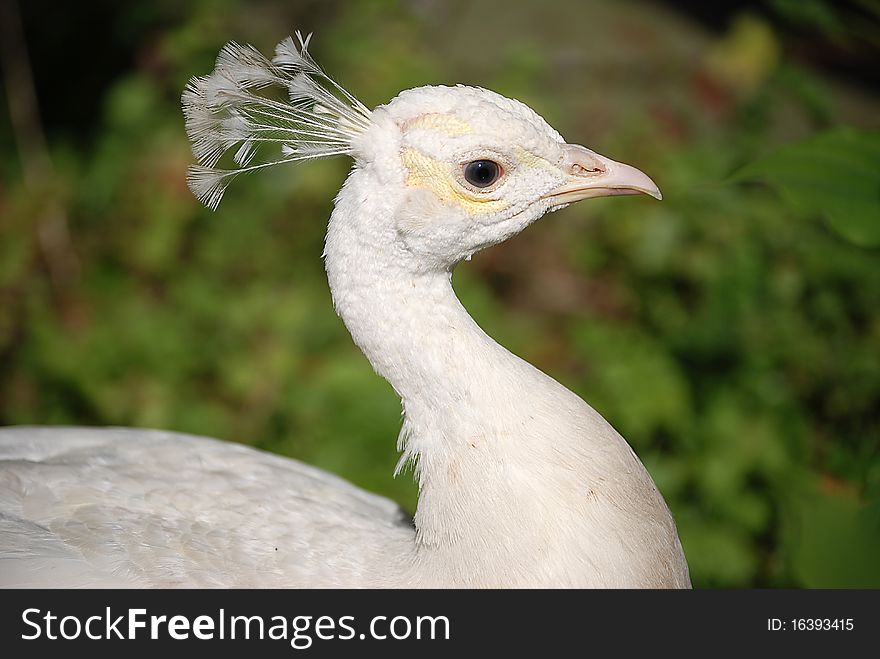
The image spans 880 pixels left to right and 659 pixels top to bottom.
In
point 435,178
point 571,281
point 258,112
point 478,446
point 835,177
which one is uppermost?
point 571,281

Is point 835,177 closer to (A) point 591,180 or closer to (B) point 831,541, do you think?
(A) point 591,180

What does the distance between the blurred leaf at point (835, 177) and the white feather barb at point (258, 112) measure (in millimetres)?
762

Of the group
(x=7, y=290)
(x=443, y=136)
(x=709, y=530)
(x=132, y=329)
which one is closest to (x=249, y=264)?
(x=132, y=329)

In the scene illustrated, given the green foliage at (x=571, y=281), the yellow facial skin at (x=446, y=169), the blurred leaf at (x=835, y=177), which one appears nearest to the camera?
the yellow facial skin at (x=446, y=169)

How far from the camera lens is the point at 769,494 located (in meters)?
2.39

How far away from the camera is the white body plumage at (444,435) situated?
1328 mm

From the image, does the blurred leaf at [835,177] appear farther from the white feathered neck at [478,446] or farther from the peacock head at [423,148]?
the white feathered neck at [478,446]

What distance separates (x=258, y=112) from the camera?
1.40 metres

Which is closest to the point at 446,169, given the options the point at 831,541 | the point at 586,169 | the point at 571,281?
the point at 586,169

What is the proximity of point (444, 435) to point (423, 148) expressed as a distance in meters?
0.44

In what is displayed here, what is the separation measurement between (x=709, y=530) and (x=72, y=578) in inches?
63.2

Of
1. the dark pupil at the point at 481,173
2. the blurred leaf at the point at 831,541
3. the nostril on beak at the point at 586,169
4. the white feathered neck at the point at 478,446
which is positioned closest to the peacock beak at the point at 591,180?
the nostril on beak at the point at 586,169

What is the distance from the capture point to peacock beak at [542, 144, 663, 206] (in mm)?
1399
